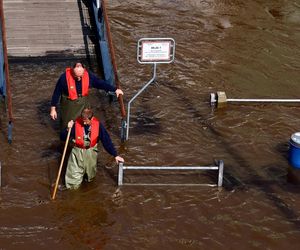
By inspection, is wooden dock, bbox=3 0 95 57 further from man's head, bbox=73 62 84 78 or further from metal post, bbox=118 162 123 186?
metal post, bbox=118 162 123 186

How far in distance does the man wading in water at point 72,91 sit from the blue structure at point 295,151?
3.25m

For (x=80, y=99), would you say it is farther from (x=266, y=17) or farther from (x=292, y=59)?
(x=266, y=17)

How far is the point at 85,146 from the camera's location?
956 cm

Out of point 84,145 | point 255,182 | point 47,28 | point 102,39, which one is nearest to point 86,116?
point 84,145

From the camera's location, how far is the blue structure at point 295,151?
34.6 ft

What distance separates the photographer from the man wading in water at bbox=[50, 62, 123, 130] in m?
10.5

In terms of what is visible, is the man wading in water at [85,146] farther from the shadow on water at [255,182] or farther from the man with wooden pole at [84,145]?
the shadow on water at [255,182]

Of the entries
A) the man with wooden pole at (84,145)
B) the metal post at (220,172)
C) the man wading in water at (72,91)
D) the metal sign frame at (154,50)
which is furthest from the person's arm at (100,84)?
the metal post at (220,172)

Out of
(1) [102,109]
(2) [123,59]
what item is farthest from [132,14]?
(1) [102,109]

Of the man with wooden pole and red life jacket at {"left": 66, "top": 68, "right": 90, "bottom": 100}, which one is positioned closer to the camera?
the man with wooden pole

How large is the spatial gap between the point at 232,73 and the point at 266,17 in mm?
5702

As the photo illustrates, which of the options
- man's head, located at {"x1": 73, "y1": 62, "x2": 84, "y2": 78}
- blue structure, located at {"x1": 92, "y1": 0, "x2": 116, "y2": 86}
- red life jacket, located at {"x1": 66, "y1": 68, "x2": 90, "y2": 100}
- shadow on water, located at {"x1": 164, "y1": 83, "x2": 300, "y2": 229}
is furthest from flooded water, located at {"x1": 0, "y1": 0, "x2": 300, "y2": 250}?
man's head, located at {"x1": 73, "y1": 62, "x2": 84, "y2": 78}

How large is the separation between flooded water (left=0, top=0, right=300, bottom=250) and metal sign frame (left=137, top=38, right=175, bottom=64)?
179 centimetres

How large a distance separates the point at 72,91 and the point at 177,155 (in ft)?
7.89
